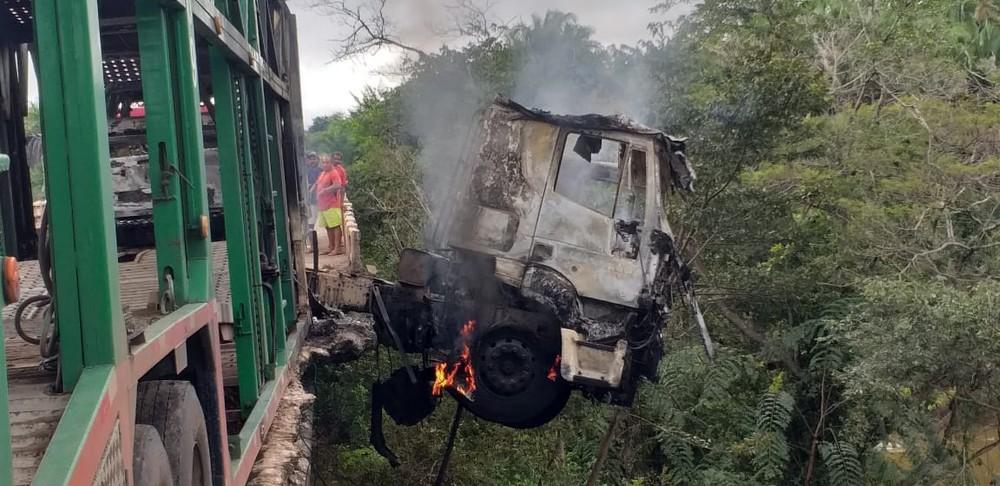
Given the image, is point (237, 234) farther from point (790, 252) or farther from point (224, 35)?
point (790, 252)

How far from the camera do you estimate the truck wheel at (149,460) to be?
2.21 meters

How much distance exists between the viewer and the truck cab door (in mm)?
7004

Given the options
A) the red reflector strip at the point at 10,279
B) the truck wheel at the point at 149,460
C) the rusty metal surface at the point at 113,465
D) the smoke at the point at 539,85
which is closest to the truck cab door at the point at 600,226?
the smoke at the point at 539,85

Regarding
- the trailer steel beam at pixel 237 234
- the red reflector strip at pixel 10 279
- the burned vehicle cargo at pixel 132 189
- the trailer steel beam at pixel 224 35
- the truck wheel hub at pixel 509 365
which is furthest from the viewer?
the truck wheel hub at pixel 509 365

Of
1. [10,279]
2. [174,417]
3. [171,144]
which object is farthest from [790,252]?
[10,279]

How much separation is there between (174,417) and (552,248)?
15.4 ft

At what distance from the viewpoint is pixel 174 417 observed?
2.52 meters

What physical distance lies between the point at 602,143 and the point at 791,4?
787 centimetres

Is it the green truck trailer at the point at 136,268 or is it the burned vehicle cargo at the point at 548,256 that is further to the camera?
the burned vehicle cargo at the point at 548,256

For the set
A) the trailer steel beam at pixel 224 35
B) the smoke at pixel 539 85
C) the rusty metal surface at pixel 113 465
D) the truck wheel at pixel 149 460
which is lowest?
the truck wheel at pixel 149 460

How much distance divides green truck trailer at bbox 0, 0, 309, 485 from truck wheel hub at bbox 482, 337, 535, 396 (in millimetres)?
2352

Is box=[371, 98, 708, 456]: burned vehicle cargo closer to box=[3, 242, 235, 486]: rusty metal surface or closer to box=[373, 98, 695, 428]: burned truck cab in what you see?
box=[373, 98, 695, 428]: burned truck cab

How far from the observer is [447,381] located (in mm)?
7363

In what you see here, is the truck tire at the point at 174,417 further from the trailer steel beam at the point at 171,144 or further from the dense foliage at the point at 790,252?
the dense foliage at the point at 790,252
